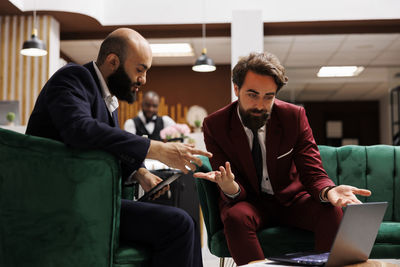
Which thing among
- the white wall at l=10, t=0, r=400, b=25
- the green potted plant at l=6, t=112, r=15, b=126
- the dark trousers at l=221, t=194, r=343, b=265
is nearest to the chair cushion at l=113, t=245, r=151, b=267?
the dark trousers at l=221, t=194, r=343, b=265

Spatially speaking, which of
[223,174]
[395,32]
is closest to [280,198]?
[223,174]

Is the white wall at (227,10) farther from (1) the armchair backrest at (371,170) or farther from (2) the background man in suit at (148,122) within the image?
(1) the armchair backrest at (371,170)

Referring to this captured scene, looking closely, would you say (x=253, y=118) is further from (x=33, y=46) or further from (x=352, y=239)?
(x=33, y=46)

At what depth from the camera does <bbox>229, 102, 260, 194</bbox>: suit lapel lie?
206 cm

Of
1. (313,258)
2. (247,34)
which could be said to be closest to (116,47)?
(313,258)

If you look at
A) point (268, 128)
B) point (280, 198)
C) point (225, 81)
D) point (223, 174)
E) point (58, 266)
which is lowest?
point (58, 266)

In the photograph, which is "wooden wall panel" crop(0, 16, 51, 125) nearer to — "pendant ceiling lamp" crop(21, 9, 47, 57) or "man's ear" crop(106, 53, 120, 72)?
"pendant ceiling lamp" crop(21, 9, 47, 57)

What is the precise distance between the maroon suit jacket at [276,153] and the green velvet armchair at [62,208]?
0.73 metres

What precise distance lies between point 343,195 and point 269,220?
45 centimetres

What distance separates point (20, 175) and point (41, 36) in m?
5.54

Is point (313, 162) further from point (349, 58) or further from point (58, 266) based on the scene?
point (349, 58)

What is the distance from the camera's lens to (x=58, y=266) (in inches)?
55.4

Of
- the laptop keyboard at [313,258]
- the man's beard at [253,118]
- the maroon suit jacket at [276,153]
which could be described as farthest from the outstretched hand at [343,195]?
the man's beard at [253,118]

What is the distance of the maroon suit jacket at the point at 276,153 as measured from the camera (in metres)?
2.06
